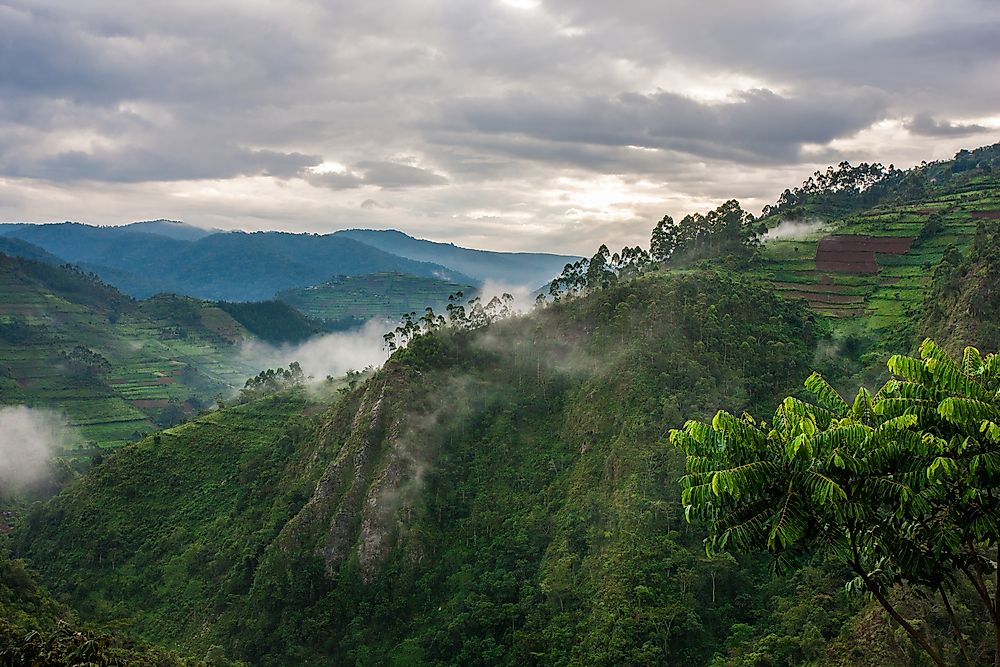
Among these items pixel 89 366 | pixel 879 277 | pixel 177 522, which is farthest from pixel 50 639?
pixel 89 366

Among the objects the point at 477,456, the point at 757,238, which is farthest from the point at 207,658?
the point at 757,238

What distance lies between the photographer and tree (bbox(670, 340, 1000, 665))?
11000mm

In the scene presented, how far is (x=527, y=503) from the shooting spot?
60.3 m

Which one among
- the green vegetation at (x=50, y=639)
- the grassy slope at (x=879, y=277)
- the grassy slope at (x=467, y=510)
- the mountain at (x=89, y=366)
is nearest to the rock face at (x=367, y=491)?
the grassy slope at (x=467, y=510)

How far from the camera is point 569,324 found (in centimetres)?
7719

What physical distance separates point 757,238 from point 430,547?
234 ft

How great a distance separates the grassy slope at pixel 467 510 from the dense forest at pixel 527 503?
9.6 inches

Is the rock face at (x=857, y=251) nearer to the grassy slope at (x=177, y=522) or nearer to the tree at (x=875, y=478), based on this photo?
the grassy slope at (x=177, y=522)

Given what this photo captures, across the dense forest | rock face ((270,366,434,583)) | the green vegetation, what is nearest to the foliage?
the dense forest

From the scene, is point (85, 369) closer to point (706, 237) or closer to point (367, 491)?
point (367, 491)

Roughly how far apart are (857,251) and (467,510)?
2519 inches

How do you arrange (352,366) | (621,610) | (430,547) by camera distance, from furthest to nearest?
(352,366), (430,547), (621,610)

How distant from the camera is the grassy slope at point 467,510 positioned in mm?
47281

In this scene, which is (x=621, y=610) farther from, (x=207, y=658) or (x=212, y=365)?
(x=212, y=365)
